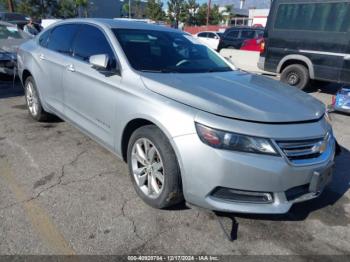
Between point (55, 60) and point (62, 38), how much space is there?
0.35 metres

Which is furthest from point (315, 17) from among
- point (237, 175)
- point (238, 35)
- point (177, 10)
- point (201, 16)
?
point (201, 16)

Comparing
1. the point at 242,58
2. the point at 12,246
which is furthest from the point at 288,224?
the point at 242,58

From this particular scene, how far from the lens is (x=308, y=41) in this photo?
342 inches

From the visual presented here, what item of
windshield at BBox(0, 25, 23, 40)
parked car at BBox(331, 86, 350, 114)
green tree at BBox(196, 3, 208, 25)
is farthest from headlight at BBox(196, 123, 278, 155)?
green tree at BBox(196, 3, 208, 25)

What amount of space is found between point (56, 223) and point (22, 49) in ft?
12.2

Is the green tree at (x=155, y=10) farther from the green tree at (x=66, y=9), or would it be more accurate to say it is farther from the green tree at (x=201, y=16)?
the green tree at (x=66, y=9)

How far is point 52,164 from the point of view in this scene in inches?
160

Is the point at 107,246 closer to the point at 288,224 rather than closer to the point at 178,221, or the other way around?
the point at 178,221

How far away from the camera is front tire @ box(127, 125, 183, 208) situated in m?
2.84

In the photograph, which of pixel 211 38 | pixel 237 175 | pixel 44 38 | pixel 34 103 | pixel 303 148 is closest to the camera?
pixel 237 175

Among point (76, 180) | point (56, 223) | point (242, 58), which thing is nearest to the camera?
point (56, 223)

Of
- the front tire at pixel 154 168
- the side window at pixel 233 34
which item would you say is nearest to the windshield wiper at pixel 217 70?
the front tire at pixel 154 168

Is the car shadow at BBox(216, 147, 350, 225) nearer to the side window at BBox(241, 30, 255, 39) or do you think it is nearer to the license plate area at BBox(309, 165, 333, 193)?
the license plate area at BBox(309, 165, 333, 193)

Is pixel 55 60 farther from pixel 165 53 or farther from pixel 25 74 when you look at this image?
pixel 165 53
